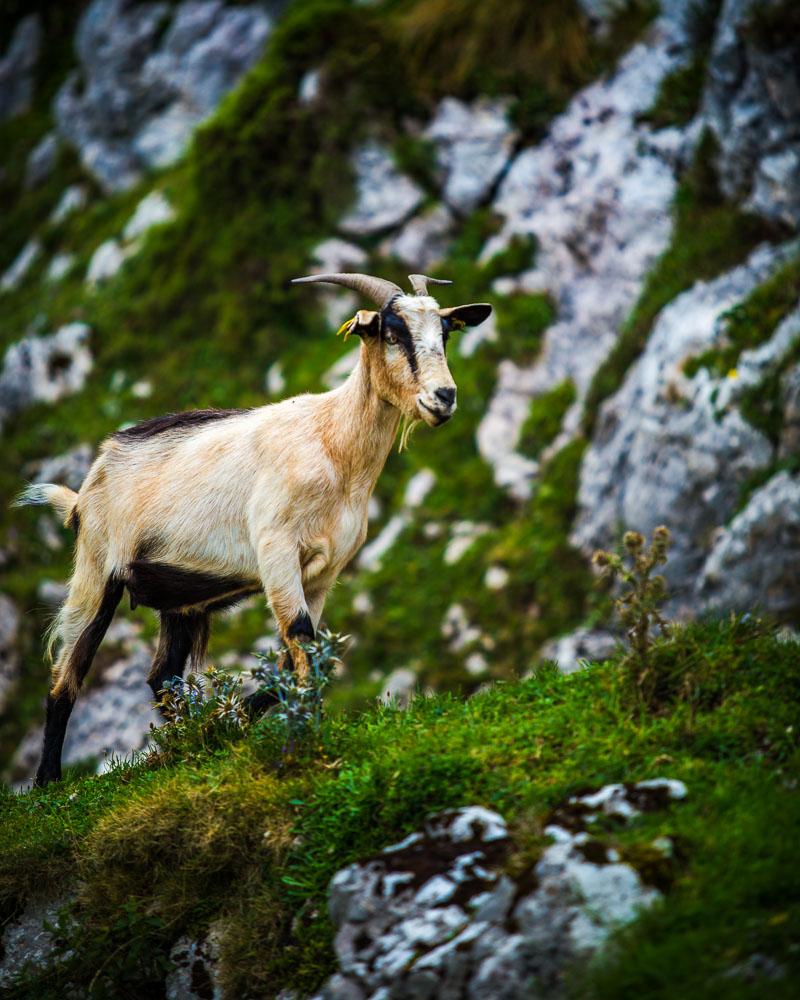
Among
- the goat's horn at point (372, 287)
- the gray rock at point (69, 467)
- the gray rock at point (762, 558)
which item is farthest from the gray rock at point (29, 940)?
the gray rock at point (69, 467)

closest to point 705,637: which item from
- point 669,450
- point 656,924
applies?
point 656,924

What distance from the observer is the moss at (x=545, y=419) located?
13414 millimetres

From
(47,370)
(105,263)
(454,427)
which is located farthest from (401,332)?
(105,263)

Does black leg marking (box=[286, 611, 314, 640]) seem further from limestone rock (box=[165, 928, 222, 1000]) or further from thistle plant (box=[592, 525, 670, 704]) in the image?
thistle plant (box=[592, 525, 670, 704])

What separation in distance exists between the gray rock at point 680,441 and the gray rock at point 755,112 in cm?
84

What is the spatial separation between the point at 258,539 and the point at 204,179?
1133 cm

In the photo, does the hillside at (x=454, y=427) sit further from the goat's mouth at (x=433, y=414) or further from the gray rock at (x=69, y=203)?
the goat's mouth at (x=433, y=414)

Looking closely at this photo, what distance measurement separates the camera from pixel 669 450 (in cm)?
1148

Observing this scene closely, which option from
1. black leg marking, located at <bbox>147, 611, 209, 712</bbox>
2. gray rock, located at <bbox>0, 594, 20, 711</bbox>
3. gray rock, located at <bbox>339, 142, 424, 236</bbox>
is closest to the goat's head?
black leg marking, located at <bbox>147, 611, 209, 712</bbox>

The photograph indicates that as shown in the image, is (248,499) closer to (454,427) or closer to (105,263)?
(454,427)

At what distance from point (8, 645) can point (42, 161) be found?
1142 centimetres

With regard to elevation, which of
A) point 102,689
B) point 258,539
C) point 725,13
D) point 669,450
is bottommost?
point 102,689

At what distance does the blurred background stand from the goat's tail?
10.0 ft

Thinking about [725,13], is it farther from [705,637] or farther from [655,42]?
[705,637]
